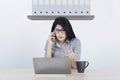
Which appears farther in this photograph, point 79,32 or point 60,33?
point 79,32

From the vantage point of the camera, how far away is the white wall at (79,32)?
344 centimetres

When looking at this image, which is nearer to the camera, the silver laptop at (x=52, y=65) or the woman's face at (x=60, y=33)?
the silver laptop at (x=52, y=65)

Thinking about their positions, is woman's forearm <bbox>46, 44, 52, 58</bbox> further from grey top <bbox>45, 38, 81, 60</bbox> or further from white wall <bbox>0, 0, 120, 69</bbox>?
white wall <bbox>0, 0, 120, 69</bbox>

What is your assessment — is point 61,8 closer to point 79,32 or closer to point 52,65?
point 79,32

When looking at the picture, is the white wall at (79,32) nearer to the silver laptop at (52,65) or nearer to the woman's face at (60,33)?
the woman's face at (60,33)

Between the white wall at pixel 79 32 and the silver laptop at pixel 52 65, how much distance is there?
60.4 inches

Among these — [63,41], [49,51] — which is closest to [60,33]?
[63,41]

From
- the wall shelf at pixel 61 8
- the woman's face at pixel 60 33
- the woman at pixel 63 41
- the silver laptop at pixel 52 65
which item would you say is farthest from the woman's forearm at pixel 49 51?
the silver laptop at pixel 52 65

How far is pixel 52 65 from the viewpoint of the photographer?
1.96 meters

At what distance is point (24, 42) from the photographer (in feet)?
11.5

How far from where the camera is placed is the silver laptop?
76.2 inches

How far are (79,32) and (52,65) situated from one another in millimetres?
1560
